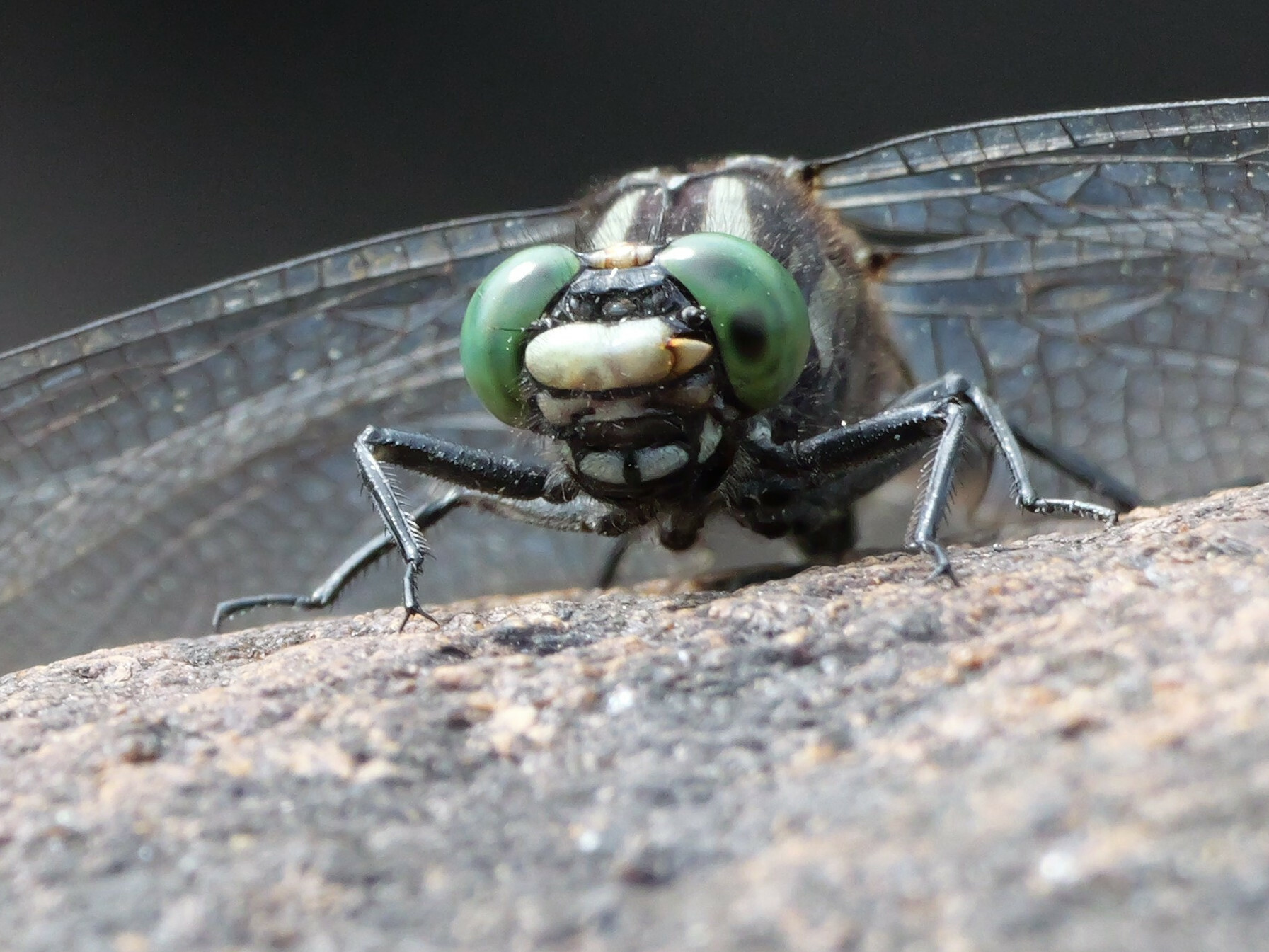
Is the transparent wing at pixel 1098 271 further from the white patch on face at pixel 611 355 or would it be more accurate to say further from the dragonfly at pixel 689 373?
the white patch on face at pixel 611 355

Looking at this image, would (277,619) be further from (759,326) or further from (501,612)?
(759,326)

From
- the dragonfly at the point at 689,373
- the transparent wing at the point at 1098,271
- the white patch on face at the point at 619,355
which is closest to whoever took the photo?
the white patch on face at the point at 619,355

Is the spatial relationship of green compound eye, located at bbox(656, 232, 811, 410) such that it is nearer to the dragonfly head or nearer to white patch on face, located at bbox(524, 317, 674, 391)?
the dragonfly head

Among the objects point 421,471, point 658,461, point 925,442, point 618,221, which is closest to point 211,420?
point 421,471

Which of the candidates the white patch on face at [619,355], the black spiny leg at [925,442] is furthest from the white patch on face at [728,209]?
the white patch on face at [619,355]

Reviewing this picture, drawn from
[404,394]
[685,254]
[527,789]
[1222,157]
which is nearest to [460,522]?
[404,394]

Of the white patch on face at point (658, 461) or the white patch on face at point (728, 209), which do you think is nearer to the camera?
the white patch on face at point (658, 461)
